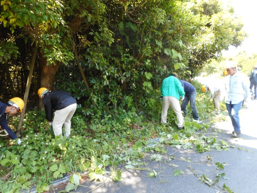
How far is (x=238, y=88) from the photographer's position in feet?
15.4

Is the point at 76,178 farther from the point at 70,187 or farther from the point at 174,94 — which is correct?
the point at 174,94

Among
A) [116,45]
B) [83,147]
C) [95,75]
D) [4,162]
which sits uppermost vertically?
[116,45]

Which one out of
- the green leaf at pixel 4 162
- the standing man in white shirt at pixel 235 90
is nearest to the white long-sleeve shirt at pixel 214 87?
the standing man in white shirt at pixel 235 90

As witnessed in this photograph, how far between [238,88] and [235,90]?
87 millimetres

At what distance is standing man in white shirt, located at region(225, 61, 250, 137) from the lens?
4.68m

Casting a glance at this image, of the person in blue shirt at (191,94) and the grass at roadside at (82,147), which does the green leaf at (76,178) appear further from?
the person in blue shirt at (191,94)

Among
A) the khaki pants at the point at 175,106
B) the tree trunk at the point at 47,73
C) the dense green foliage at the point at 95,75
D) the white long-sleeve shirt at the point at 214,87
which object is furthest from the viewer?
the white long-sleeve shirt at the point at 214,87

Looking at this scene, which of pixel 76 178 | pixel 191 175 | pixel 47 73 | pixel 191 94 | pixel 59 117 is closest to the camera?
pixel 76 178

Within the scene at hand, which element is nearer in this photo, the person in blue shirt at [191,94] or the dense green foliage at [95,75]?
the dense green foliage at [95,75]

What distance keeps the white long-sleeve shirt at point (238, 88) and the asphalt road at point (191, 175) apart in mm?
1251

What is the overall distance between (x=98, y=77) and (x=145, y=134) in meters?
2.15

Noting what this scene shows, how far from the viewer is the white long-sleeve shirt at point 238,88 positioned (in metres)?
4.67

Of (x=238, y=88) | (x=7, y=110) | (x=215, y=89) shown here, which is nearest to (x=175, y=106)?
(x=238, y=88)

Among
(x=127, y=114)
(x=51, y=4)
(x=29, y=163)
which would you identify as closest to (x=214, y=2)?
(x=127, y=114)
